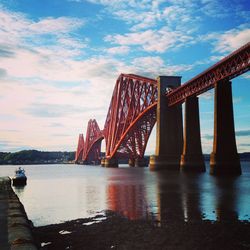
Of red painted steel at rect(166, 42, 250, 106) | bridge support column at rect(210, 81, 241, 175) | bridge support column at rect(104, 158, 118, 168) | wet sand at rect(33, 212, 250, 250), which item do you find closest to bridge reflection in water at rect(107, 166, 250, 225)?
wet sand at rect(33, 212, 250, 250)

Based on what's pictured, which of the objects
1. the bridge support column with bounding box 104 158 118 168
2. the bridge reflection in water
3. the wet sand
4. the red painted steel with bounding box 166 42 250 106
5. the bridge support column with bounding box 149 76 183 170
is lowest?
the wet sand

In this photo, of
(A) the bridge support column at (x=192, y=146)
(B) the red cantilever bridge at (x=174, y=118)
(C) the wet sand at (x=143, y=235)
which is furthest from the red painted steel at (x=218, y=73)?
(C) the wet sand at (x=143, y=235)

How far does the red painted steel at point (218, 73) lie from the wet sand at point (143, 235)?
37667 millimetres

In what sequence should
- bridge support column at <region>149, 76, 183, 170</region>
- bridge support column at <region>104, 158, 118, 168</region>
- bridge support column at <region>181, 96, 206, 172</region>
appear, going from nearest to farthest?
bridge support column at <region>181, 96, 206, 172</region>, bridge support column at <region>149, 76, 183, 170</region>, bridge support column at <region>104, 158, 118, 168</region>

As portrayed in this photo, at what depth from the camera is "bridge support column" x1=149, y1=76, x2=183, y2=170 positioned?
86.2m

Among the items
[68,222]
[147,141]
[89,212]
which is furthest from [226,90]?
[147,141]

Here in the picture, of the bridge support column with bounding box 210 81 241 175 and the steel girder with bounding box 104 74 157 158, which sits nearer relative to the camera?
the bridge support column with bounding box 210 81 241 175

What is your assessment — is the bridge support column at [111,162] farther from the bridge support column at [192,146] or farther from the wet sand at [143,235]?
the wet sand at [143,235]

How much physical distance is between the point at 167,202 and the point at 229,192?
32.5 feet

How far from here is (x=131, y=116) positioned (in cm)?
12700

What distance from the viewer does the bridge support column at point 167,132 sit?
86.2 m

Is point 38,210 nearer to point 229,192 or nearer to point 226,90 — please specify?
Answer: point 229,192

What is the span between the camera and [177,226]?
2119 centimetres

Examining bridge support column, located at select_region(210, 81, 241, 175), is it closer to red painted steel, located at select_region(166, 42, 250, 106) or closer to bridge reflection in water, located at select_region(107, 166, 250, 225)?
red painted steel, located at select_region(166, 42, 250, 106)
